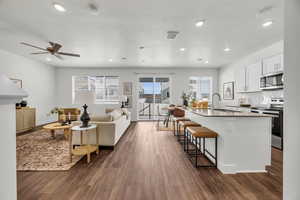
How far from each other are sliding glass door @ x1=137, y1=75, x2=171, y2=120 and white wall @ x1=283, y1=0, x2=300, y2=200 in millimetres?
6579

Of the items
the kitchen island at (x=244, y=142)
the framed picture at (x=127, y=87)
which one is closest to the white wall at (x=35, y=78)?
the framed picture at (x=127, y=87)

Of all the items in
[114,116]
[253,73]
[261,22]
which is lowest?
[114,116]

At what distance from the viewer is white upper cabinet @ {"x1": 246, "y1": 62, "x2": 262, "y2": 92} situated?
4.52m

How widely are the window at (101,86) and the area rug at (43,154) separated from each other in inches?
140

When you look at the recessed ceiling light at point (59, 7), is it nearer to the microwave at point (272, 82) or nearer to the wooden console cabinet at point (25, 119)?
the wooden console cabinet at point (25, 119)

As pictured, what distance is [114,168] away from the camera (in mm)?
2551

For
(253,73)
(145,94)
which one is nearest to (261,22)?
(253,73)

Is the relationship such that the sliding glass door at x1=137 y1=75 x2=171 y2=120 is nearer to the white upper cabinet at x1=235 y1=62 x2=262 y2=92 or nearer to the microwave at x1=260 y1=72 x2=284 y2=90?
the white upper cabinet at x1=235 y1=62 x2=262 y2=92

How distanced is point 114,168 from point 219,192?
1.64 metres

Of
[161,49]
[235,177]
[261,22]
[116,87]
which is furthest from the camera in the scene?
[116,87]

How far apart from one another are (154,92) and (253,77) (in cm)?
426

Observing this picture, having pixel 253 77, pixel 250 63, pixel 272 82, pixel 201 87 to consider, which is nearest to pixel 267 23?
pixel 272 82

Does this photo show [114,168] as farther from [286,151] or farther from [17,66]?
[17,66]

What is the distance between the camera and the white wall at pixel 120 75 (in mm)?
7363
